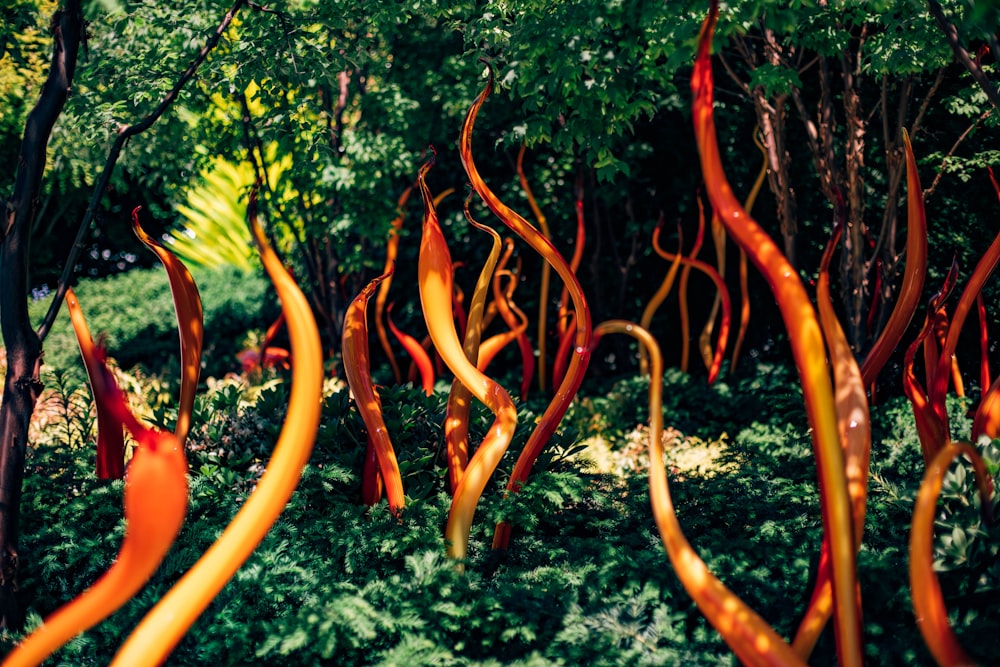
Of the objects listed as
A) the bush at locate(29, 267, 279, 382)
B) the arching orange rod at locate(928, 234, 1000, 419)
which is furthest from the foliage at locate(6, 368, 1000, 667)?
the bush at locate(29, 267, 279, 382)

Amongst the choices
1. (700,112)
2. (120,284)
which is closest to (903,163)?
(700,112)

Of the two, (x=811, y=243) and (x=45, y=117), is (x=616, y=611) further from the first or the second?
(x=811, y=243)

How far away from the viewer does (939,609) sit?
210 cm

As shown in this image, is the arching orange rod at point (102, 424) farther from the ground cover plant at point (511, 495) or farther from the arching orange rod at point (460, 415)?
the arching orange rod at point (460, 415)

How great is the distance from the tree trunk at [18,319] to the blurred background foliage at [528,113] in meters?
1.02

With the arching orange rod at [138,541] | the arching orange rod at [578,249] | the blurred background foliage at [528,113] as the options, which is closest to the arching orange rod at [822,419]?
the blurred background foliage at [528,113]

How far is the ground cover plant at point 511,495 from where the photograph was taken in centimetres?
222

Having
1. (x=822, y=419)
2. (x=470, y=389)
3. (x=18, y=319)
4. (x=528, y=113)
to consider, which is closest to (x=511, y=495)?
(x=470, y=389)

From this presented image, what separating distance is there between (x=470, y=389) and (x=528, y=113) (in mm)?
4557

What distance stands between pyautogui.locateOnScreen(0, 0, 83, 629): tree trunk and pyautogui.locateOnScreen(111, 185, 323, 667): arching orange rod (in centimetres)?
110

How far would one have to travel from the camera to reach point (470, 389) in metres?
3.37

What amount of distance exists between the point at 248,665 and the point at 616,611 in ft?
3.97

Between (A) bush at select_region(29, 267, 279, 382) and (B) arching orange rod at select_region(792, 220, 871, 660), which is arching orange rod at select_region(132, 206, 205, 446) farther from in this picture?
(A) bush at select_region(29, 267, 279, 382)

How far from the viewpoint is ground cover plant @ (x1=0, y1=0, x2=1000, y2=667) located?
2.22m
